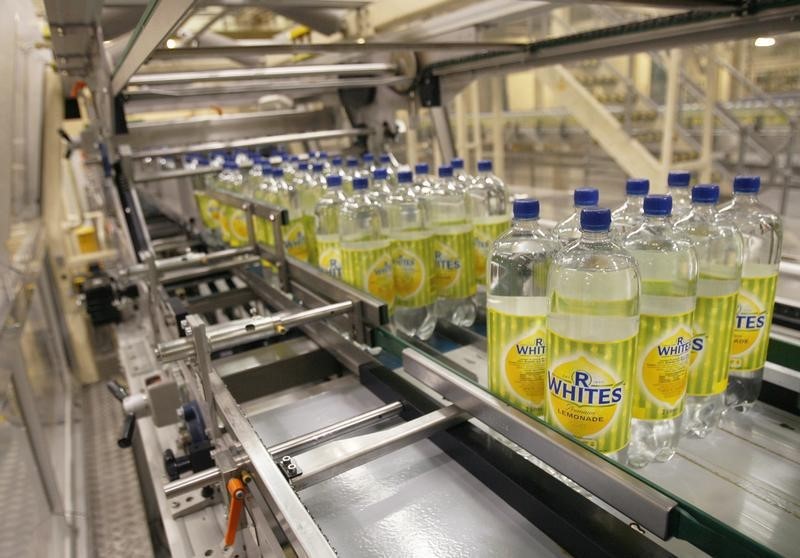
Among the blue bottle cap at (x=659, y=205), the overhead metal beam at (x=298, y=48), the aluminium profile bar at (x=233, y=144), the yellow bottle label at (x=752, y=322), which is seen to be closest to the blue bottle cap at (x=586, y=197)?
the blue bottle cap at (x=659, y=205)

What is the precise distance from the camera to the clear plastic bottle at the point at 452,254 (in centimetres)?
140

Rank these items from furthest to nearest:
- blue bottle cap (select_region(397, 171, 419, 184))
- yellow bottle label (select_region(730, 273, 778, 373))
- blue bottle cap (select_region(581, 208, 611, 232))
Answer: blue bottle cap (select_region(397, 171, 419, 184)) → yellow bottle label (select_region(730, 273, 778, 373)) → blue bottle cap (select_region(581, 208, 611, 232))

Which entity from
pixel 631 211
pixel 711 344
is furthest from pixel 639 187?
pixel 711 344

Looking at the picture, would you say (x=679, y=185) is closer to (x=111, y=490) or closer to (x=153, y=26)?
(x=153, y=26)

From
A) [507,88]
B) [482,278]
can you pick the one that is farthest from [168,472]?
[507,88]

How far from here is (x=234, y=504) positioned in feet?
3.08

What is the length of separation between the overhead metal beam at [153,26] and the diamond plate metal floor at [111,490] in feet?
7.63

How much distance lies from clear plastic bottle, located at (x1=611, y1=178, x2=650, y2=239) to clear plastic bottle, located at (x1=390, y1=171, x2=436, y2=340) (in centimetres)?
47

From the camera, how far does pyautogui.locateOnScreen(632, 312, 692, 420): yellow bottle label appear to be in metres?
0.86

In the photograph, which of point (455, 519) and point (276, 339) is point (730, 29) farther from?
point (276, 339)

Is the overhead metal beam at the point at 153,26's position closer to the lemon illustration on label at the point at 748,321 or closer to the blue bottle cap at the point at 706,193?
the blue bottle cap at the point at 706,193

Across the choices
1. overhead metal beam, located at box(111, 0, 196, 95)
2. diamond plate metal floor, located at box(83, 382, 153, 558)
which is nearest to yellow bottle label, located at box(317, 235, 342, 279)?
overhead metal beam, located at box(111, 0, 196, 95)

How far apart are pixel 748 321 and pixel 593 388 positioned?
0.44 meters

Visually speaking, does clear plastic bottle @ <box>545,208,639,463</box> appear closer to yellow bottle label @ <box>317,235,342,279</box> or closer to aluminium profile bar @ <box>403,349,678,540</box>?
aluminium profile bar @ <box>403,349,678,540</box>
